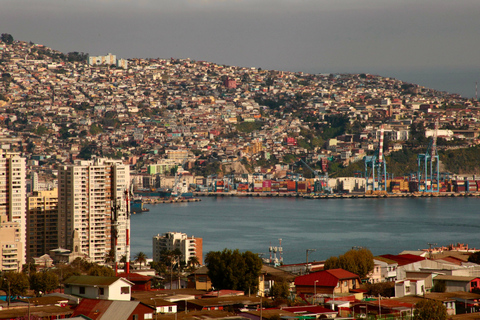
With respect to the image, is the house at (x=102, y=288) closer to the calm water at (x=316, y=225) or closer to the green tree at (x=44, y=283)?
the green tree at (x=44, y=283)

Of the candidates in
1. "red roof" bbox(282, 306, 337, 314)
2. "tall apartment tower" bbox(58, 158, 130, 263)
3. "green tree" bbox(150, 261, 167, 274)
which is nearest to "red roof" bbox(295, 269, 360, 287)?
"red roof" bbox(282, 306, 337, 314)

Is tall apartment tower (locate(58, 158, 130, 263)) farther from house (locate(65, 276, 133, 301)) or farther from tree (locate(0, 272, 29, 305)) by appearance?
house (locate(65, 276, 133, 301))

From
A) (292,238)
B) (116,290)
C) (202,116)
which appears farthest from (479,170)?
(116,290)

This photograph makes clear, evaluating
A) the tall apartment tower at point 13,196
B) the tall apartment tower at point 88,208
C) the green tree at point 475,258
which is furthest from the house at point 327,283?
the tall apartment tower at point 88,208

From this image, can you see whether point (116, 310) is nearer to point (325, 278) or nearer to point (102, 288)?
point (102, 288)

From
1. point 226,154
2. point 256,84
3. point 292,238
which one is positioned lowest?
point 292,238

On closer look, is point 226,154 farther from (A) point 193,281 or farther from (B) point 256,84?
(A) point 193,281
